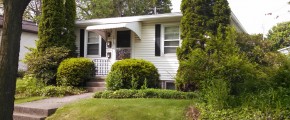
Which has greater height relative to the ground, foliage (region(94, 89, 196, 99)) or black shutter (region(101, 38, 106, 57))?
black shutter (region(101, 38, 106, 57))

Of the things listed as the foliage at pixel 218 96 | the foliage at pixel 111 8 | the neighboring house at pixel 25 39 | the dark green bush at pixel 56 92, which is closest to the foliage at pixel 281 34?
the foliage at pixel 111 8

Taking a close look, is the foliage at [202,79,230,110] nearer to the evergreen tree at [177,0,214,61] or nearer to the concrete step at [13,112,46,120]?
the evergreen tree at [177,0,214,61]

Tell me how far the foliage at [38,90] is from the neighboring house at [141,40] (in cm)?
234

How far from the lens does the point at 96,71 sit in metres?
13.3

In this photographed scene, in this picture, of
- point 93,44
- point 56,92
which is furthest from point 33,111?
point 93,44

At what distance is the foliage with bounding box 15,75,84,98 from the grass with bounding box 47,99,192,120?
2771mm

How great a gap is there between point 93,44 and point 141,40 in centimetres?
275

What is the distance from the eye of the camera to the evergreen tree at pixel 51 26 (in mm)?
13242

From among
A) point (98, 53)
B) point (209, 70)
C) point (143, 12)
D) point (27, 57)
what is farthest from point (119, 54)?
point (143, 12)

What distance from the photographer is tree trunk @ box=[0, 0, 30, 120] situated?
5254 millimetres

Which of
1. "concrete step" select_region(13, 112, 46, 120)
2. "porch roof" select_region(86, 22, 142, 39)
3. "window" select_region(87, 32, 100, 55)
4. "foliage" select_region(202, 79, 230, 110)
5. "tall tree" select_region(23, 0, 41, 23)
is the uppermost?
"tall tree" select_region(23, 0, 41, 23)

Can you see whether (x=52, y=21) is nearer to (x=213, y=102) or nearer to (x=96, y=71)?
(x=96, y=71)

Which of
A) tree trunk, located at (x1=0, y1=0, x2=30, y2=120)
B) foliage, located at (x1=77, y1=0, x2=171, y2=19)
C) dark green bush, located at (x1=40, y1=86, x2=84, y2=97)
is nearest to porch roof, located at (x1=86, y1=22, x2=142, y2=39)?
dark green bush, located at (x1=40, y1=86, x2=84, y2=97)

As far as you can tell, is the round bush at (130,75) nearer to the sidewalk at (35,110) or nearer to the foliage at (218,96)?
the sidewalk at (35,110)
